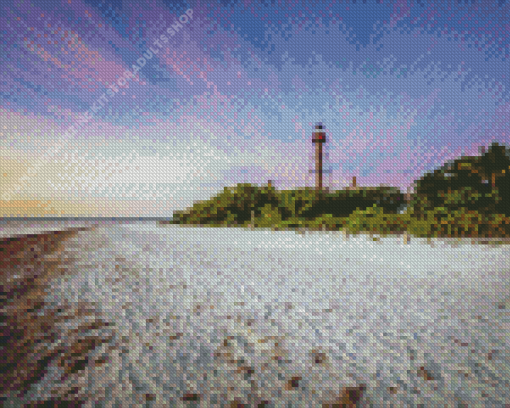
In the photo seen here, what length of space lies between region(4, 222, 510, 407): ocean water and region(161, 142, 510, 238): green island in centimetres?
1277

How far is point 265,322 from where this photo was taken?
161 inches

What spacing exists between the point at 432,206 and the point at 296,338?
2277cm

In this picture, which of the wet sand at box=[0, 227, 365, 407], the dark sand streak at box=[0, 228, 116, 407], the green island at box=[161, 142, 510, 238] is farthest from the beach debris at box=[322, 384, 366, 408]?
the green island at box=[161, 142, 510, 238]

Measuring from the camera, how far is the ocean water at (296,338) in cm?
255

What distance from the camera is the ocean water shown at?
255 cm

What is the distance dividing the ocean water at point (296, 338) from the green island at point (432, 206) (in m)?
12.8

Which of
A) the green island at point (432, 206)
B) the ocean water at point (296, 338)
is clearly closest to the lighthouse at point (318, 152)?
the green island at point (432, 206)

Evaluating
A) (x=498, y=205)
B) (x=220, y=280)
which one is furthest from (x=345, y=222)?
(x=220, y=280)

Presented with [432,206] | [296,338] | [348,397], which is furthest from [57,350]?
[432,206]

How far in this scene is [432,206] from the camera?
21.9m

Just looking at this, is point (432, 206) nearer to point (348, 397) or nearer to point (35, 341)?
point (348, 397)

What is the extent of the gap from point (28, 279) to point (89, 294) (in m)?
2.34

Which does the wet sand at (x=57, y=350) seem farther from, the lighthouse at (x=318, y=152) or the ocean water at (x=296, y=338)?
the lighthouse at (x=318, y=152)

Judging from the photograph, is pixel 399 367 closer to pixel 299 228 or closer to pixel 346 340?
→ pixel 346 340
